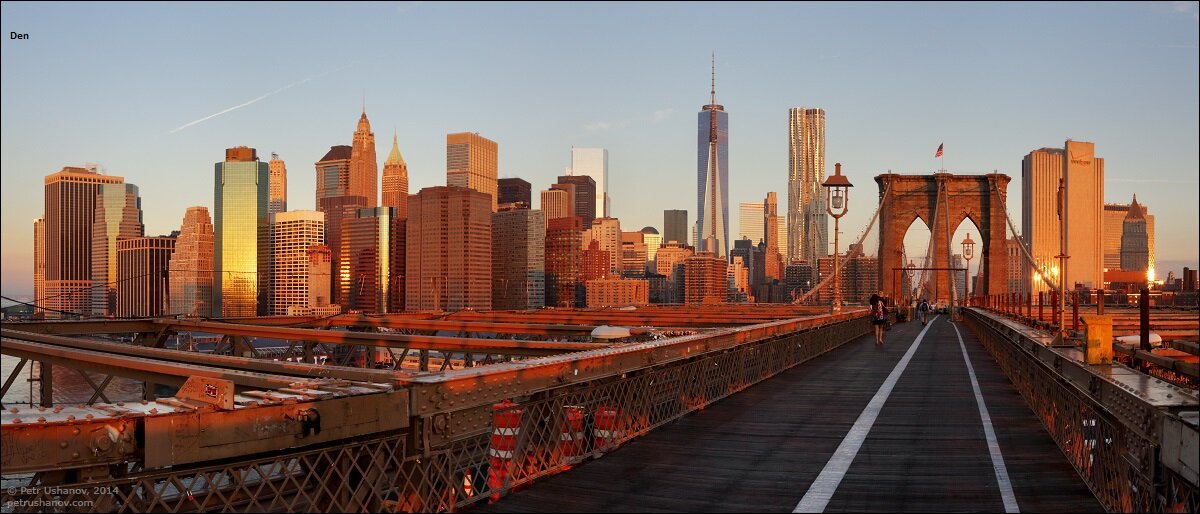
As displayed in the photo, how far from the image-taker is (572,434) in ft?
28.2

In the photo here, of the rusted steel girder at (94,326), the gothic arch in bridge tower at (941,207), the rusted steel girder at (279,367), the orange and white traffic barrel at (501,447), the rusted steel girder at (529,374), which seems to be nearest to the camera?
the rusted steel girder at (529,374)

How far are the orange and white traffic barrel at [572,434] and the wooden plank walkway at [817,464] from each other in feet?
0.67

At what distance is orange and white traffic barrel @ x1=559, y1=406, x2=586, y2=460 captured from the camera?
8500 millimetres

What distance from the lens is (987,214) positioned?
97.2m

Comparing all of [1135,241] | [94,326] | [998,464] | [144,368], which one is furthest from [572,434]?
[1135,241]

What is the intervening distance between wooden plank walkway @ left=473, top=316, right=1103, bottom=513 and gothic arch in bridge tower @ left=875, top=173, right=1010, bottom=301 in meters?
85.7

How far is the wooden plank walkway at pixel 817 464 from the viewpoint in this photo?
23.8ft

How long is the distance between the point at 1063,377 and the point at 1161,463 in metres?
3.35

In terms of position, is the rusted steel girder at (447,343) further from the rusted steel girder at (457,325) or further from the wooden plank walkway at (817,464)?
the rusted steel girder at (457,325)

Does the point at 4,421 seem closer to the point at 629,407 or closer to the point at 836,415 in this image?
the point at 629,407

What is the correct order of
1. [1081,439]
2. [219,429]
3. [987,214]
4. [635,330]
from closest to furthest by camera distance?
[219,429]
[1081,439]
[635,330]
[987,214]

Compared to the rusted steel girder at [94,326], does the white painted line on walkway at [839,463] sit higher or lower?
lower

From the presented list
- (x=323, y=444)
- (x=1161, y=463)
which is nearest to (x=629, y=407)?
(x=323, y=444)

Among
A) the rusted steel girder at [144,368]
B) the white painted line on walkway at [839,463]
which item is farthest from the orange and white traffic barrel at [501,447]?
the white painted line on walkway at [839,463]
